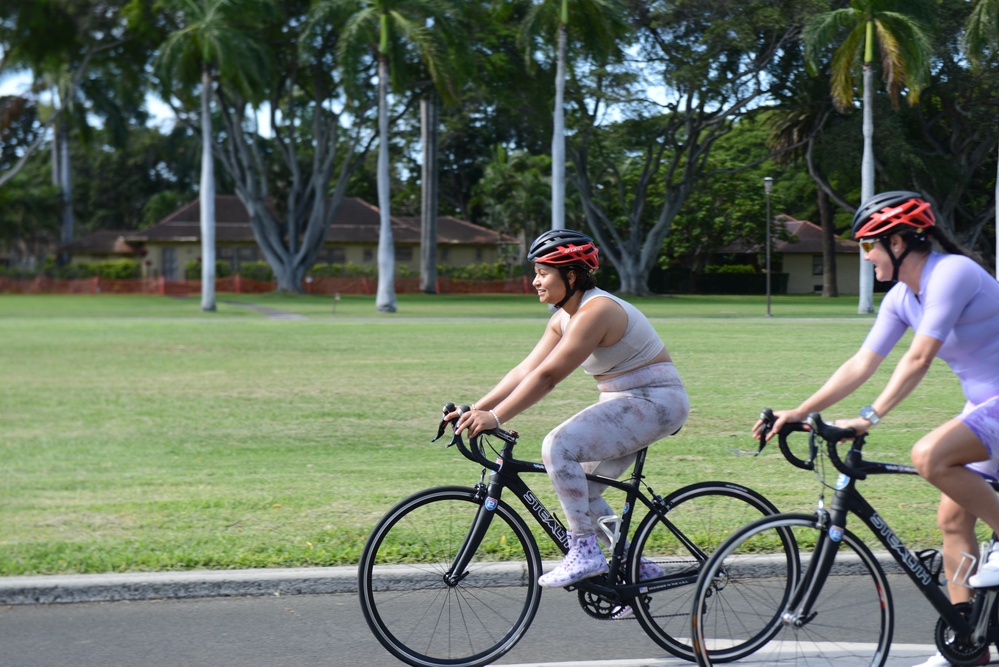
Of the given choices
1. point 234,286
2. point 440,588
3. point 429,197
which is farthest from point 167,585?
point 234,286

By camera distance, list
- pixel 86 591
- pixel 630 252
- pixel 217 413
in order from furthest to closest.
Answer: pixel 630 252, pixel 217 413, pixel 86 591

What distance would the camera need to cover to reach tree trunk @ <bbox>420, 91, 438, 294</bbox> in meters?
59.3

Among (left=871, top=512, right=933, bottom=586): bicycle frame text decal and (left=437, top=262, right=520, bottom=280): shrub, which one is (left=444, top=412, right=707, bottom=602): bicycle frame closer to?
(left=871, top=512, right=933, bottom=586): bicycle frame text decal

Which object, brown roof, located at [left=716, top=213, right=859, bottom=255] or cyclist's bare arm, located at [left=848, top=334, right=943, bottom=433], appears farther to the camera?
brown roof, located at [left=716, top=213, right=859, bottom=255]

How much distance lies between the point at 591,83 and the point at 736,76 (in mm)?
6018

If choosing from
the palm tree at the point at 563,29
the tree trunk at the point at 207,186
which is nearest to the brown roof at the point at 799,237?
the palm tree at the point at 563,29

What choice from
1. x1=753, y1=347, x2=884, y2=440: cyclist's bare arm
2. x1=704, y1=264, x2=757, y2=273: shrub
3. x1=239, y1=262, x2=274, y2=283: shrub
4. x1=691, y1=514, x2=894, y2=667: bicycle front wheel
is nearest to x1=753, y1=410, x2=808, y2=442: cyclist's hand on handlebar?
x1=753, y1=347, x2=884, y2=440: cyclist's bare arm

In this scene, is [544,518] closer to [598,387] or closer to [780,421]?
[598,387]

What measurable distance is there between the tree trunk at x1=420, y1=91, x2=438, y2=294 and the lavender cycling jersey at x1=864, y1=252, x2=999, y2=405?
182ft

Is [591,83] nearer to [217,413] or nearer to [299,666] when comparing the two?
[217,413]

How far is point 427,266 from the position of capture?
6134cm

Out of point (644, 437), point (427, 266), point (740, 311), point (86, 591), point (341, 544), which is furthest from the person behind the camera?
point (427, 266)

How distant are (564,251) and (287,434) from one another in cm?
720

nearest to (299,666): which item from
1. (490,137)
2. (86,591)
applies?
(86,591)
